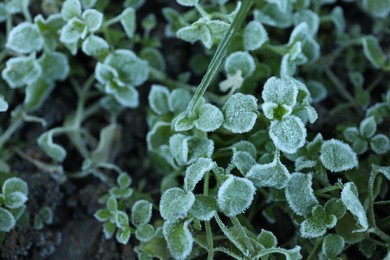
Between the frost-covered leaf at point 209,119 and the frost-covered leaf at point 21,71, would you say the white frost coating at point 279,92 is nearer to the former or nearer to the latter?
the frost-covered leaf at point 209,119

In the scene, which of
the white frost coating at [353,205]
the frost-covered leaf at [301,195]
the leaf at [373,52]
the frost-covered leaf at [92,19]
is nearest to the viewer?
the white frost coating at [353,205]

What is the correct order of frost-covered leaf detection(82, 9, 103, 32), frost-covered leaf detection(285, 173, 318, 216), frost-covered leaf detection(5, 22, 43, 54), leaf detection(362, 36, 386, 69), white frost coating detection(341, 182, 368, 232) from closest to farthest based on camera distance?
white frost coating detection(341, 182, 368, 232) < frost-covered leaf detection(285, 173, 318, 216) < frost-covered leaf detection(82, 9, 103, 32) < frost-covered leaf detection(5, 22, 43, 54) < leaf detection(362, 36, 386, 69)

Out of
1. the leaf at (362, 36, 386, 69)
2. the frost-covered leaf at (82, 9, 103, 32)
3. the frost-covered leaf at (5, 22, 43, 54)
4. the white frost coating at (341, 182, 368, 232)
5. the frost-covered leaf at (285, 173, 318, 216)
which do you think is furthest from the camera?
the leaf at (362, 36, 386, 69)

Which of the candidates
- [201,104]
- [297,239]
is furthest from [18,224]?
[297,239]

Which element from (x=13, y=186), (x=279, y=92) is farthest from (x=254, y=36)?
(x=13, y=186)

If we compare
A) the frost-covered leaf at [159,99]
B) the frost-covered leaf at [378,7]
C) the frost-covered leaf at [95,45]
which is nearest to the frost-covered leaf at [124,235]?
the frost-covered leaf at [159,99]

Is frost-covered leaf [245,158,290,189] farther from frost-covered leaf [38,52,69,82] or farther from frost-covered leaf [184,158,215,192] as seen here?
frost-covered leaf [38,52,69,82]

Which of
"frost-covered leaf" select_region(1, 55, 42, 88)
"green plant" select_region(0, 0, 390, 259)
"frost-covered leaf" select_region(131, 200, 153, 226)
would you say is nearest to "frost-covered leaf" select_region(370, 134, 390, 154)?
"green plant" select_region(0, 0, 390, 259)
